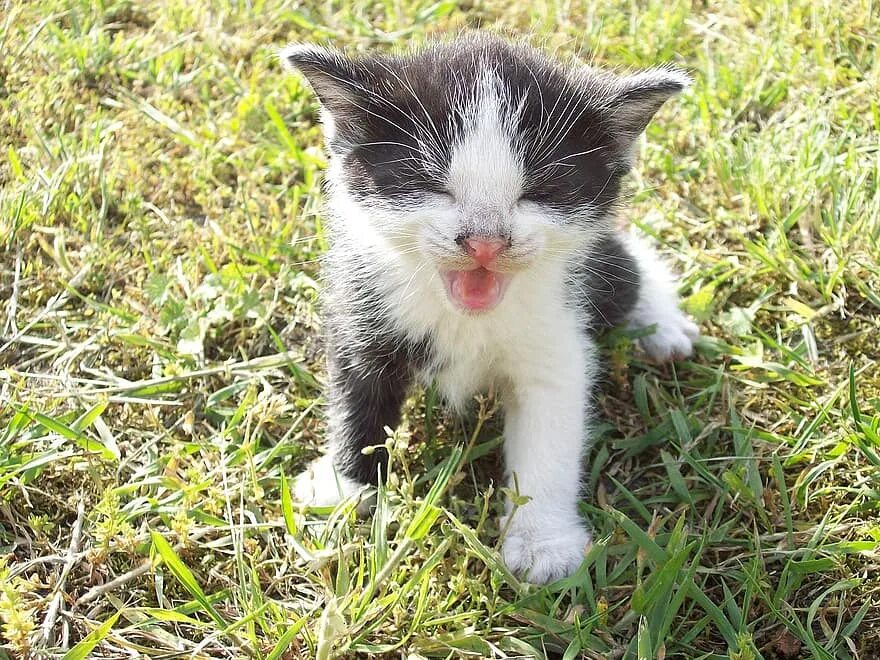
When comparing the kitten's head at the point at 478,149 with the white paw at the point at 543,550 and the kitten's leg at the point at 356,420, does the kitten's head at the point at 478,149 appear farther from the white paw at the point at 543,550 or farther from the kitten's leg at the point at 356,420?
the white paw at the point at 543,550

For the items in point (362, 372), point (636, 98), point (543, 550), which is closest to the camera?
point (636, 98)

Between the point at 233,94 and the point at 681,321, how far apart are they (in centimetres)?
214

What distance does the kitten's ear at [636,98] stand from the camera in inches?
93.5

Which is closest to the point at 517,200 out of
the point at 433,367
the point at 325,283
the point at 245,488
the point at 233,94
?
the point at 433,367

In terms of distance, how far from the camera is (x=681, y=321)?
322cm

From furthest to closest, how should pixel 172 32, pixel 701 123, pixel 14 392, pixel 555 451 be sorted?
pixel 172 32 < pixel 701 123 < pixel 14 392 < pixel 555 451

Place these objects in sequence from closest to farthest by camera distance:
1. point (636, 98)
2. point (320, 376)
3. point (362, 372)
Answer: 1. point (636, 98)
2. point (362, 372)
3. point (320, 376)

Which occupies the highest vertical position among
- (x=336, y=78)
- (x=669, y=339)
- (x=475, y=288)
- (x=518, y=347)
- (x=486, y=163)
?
(x=336, y=78)

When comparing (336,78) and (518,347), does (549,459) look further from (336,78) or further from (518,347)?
(336,78)

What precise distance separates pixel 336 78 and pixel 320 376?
112 centimetres

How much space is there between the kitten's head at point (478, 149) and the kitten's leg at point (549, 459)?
1.24 feet

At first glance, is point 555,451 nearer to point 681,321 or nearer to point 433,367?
point 433,367

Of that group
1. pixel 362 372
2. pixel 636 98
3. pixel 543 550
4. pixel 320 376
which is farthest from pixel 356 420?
pixel 636 98

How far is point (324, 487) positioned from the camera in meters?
2.81
